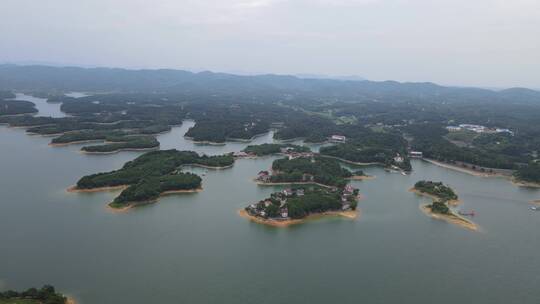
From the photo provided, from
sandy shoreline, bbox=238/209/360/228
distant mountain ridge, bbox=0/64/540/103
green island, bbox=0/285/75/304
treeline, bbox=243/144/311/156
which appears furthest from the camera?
distant mountain ridge, bbox=0/64/540/103

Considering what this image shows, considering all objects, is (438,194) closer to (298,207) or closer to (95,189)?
(298,207)

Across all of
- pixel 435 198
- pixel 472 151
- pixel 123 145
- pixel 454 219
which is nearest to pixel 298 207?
pixel 454 219

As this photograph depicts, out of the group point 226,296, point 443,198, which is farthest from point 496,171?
point 226,296

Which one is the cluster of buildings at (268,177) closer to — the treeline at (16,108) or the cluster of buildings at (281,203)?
the cluster of buildings at (281,203)

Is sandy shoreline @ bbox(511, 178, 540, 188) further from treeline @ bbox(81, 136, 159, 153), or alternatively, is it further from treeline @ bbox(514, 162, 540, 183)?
treeline @ bbox(81, 136, 159, 153)

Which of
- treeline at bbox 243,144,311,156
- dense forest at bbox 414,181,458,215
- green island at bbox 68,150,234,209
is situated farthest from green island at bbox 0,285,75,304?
treeline at bbox 243,144,311,156
